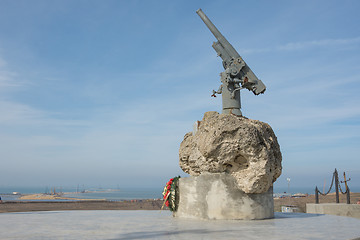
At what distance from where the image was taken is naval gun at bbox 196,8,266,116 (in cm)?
1108

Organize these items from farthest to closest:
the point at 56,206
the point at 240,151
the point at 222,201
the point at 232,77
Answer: the point at 56,206
the point at 232,77
the point at 240,151
the point at 222,201

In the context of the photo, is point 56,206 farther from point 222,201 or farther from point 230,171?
point 222,201

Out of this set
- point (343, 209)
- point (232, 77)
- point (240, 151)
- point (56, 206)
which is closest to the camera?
point (240, 151)

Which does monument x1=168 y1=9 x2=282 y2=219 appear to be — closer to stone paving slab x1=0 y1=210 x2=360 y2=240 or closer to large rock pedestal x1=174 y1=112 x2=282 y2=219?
large rock pedestal x1=174 y1=112 x2=282 y2=219

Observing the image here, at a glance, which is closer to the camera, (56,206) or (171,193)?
(171,193)

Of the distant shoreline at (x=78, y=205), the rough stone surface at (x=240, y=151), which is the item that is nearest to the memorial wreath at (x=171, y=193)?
the rough stone surface at (x=240, y=151)

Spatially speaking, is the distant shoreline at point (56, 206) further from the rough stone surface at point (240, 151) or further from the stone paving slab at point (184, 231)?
the rough stone surface at point (240, 151)

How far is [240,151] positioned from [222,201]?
1431 millimetres

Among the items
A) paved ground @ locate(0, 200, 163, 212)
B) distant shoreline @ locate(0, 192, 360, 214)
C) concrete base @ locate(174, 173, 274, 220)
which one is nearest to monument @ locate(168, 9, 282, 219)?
concrete base @ locate(174, 173, 274, 220)

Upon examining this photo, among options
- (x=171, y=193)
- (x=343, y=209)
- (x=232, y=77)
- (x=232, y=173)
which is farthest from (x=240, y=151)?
(x=343, y=209)

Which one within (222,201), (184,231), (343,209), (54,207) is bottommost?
(54,207)

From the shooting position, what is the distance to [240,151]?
9352 millimetres

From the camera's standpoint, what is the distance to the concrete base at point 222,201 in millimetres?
9102

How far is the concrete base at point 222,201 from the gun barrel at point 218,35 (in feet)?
15.1
